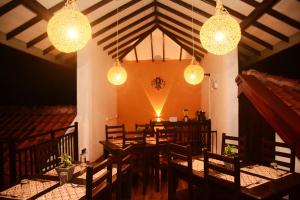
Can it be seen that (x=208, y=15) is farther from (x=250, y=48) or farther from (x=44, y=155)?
(x=44, y=155)

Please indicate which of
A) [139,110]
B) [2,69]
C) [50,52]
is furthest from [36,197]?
[139,110]

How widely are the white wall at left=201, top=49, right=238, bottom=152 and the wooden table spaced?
2960 mm

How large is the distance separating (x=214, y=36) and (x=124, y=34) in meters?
4.70

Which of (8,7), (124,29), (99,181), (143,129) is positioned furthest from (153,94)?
(99,181)

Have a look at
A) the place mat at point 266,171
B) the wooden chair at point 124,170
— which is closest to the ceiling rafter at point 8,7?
the wooden chair at point 124,170

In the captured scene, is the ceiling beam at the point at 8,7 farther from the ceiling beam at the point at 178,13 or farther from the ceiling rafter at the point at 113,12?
the ceiling beam at the point at 178,13

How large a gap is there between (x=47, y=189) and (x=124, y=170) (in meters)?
0.85

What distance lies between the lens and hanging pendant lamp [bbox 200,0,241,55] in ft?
9.30

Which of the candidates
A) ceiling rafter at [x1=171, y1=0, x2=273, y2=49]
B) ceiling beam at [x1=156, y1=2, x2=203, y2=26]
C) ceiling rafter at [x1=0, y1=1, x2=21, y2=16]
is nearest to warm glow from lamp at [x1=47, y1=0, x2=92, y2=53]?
ceiling rafter at [x1=0, y1=1, x2=21, y2=16]

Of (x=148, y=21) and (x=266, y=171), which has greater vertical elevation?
(x=148, y=21)

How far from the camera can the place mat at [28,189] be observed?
7.23 ft

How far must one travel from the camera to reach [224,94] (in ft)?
20.8

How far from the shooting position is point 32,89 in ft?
25.2

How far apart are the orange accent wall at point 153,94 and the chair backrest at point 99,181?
732 cm
